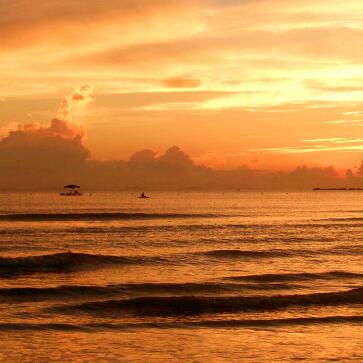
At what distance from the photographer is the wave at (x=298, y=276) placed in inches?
1157

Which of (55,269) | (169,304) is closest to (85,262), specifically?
(55,269)

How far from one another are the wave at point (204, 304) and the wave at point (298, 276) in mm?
4641

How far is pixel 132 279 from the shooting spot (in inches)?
1165

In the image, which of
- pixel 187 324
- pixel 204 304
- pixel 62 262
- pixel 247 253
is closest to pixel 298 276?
pixel 204 304

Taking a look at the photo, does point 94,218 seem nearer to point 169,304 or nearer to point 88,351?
point 169,304

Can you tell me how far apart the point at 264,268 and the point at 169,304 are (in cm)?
1132

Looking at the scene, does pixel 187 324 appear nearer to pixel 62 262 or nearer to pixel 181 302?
pixel 181 302

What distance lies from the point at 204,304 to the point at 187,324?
10.7 ft

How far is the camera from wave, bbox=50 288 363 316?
22406mm

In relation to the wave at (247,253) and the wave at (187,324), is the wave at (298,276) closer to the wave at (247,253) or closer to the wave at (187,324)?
the wave at (187,324)

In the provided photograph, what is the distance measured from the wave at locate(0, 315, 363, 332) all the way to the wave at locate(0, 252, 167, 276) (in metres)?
13.6

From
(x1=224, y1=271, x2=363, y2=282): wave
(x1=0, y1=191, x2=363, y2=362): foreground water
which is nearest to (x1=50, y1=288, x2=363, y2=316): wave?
(x1=0, y1=191, x2=363, y2=362): foreground water

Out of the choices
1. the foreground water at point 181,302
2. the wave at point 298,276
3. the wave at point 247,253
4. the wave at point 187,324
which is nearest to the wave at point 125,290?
the foreground water at point 181,302

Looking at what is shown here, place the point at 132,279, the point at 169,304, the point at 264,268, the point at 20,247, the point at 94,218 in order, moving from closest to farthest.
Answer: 1. the point at 169,304
2. the point at 132,279
3. the point at 264,268
4. the point at 20,247
5. the point at 94,218
